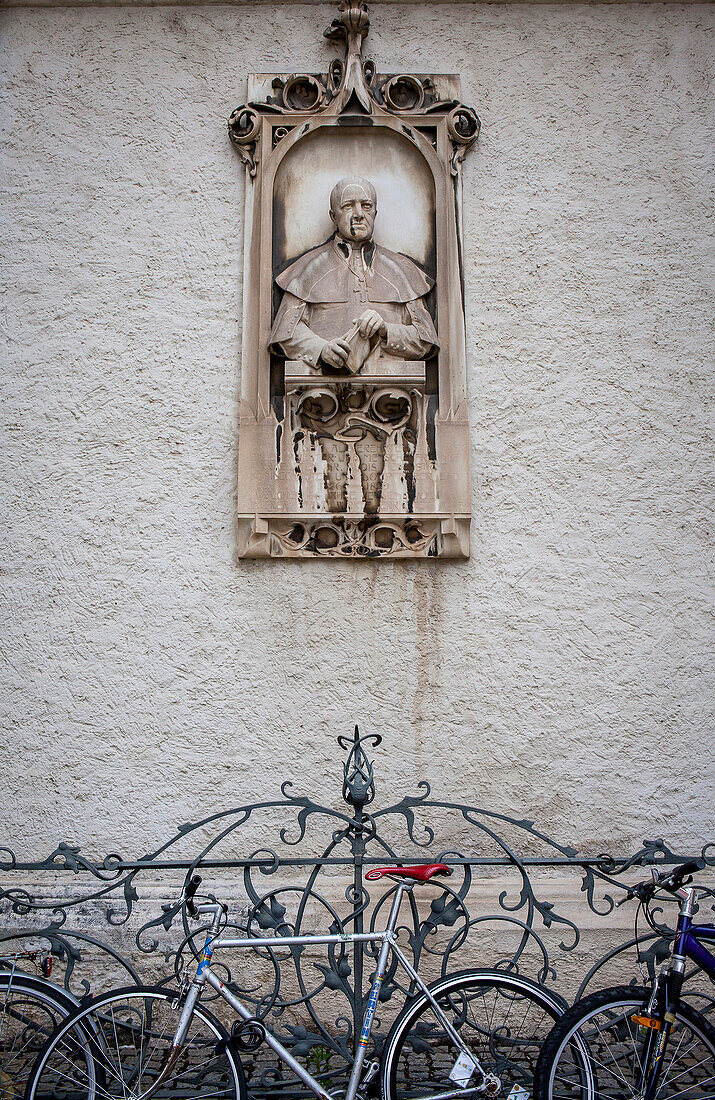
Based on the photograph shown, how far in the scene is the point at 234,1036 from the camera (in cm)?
247

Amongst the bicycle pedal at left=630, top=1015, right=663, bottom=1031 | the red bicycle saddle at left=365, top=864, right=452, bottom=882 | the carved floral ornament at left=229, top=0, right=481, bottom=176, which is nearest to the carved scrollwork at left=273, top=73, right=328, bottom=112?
the carved floral ornament at left=229, top=0, right=481, bottom=176

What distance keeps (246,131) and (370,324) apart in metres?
1.26

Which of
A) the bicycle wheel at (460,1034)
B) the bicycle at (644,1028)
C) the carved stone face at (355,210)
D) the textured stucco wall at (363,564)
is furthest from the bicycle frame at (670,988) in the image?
the carved stone face at (355,210)

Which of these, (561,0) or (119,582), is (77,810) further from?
(561,0)

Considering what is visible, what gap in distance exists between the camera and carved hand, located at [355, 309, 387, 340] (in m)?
3.92

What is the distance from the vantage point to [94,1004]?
100.0 inches

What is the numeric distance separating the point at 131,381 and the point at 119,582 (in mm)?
986

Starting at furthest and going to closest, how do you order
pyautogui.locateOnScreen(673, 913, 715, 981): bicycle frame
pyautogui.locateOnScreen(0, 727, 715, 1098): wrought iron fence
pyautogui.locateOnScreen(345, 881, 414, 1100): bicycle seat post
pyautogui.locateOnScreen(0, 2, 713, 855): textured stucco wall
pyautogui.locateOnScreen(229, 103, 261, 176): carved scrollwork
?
1. pyautogui.locateOnScreen(229, 103, 261, 176): carved scrollwork
2. pyautogui.locateOnScreen(0, 2, 713, 855): textured stucco wall
3. pyautogui.locateOnScreen(0, 727, 715, 1098): wrought iron fence
4. pyautogui.locateOnScreen(673, 913, 715, 981): bicycle frame
5. pyautogui.locateOnScreen(345, 881, 414, 1100): bicycle seat post

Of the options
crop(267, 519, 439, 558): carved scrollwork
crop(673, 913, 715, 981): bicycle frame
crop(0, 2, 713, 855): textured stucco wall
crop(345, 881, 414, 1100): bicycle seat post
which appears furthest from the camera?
crop(267, 519, 439, 558): carved scrollwork

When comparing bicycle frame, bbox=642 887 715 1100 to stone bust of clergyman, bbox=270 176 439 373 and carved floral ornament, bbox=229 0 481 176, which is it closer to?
stone bust of clergyman, bbox=270 176 439 373

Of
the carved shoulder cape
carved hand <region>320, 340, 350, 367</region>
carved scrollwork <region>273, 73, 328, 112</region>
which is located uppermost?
carved scrollwork <region>273, 73, 328, 112</region>

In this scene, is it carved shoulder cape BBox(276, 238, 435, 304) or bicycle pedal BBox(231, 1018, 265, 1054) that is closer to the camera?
bicycle pedal BBox(231, 1018, 265, 1054)

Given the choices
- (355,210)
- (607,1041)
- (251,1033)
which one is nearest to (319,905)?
(251,1033)

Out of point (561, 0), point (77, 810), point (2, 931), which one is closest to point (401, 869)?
point (77, 810)
